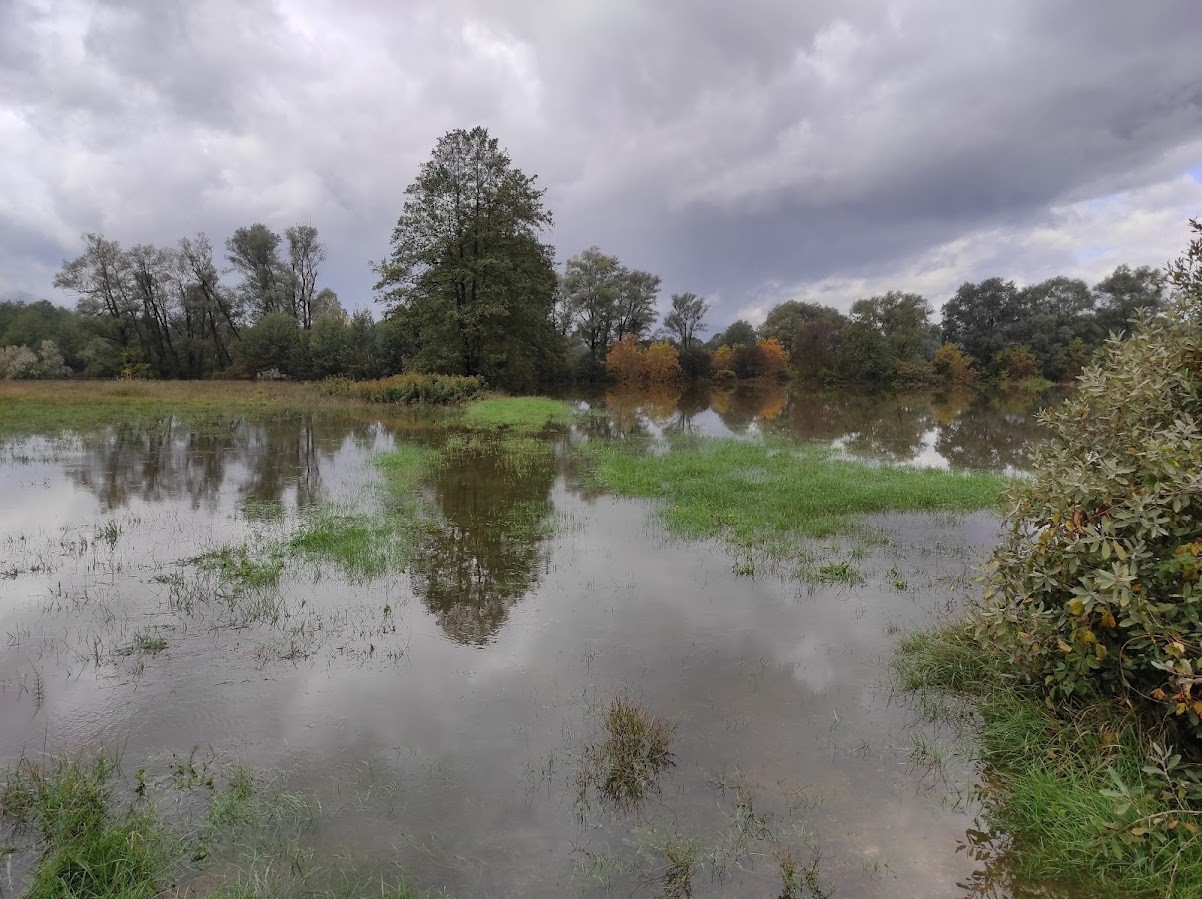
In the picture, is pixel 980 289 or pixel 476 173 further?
pixel 980 289

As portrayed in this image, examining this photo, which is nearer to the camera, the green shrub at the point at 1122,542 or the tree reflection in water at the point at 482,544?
the green shrub at the point at 1122,542

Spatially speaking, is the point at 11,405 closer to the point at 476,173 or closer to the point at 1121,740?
the point at 476,173

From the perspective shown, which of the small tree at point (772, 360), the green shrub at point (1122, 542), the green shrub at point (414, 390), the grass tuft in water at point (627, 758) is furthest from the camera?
the small tree at point (772, 360)

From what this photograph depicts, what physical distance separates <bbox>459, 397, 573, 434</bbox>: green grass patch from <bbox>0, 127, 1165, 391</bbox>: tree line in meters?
8.72

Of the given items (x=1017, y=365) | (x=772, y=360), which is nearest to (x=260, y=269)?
(x=772, y=360)

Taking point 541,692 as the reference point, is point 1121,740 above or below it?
above

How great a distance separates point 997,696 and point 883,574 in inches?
140

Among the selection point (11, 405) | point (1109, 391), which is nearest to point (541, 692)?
point (1109, 391)

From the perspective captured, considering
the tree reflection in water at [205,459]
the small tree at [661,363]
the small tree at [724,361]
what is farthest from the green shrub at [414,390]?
the small tree at [724,361]

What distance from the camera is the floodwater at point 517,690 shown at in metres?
3.82

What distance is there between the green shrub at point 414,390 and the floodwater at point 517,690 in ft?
77.2

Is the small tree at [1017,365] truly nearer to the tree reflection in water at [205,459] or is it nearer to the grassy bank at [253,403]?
the grassy bank at [253,403]

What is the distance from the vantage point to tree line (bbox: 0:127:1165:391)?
41438mm

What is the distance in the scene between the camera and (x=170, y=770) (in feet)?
14.5
